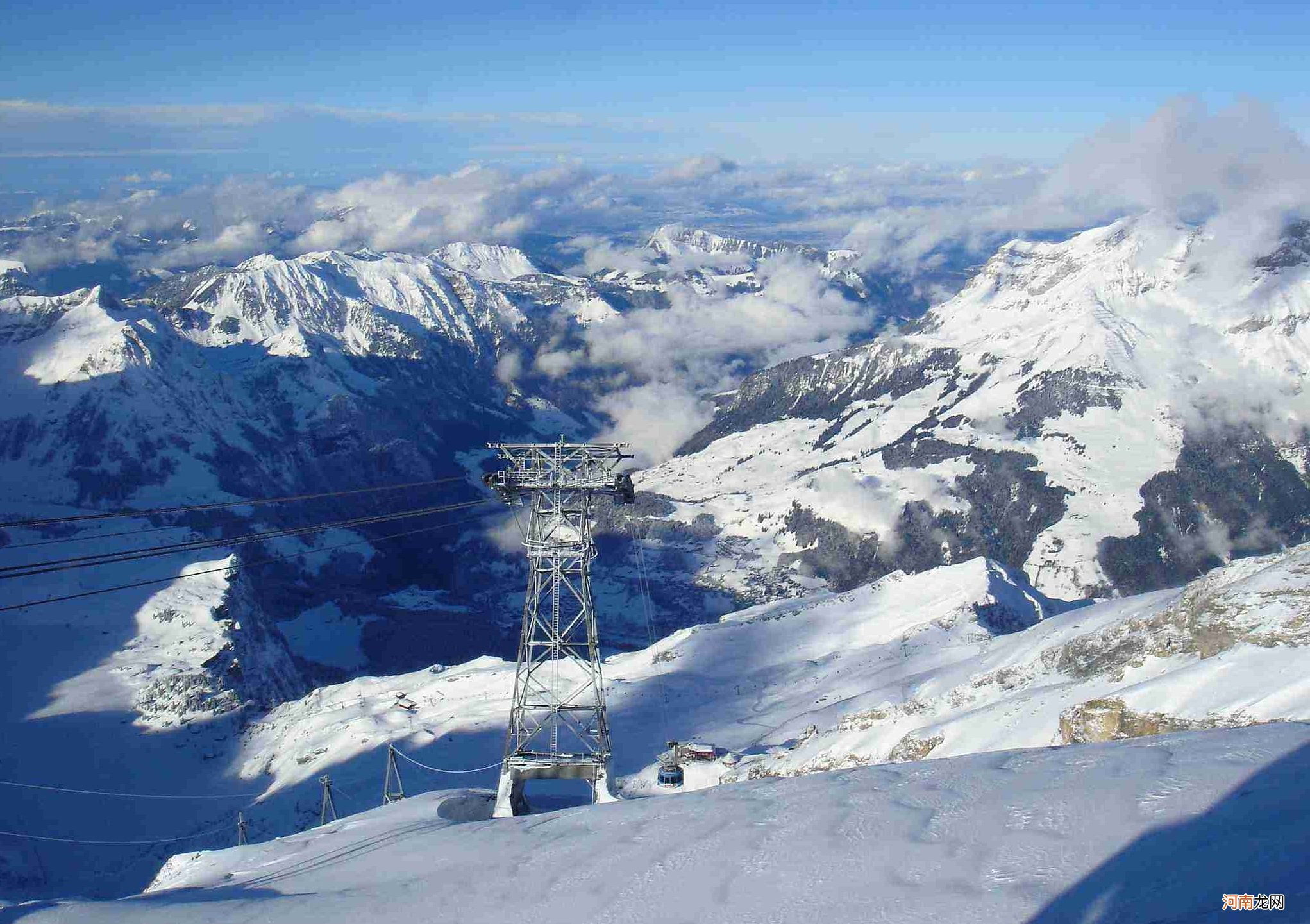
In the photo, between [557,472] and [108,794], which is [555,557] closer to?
[557,472]

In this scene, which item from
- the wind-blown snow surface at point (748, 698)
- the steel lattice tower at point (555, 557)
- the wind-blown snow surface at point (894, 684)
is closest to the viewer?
the wind-blown snow surface at point (894, 684)

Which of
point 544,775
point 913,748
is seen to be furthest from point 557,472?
point 913,748

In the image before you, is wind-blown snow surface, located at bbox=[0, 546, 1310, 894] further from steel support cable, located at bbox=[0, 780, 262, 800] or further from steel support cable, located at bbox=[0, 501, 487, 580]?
steel support cable, located at bbox=[0, 501, 487, 580]

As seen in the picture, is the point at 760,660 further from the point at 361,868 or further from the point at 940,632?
the point at 361,868

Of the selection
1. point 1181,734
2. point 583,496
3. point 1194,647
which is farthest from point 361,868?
point 1194,647

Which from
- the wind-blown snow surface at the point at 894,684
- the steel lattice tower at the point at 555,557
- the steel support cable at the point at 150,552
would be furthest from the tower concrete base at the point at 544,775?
the wind-blown snow surface at the point at 894,684

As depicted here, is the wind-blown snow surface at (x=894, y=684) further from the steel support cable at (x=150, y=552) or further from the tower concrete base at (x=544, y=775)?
the steel support cable at (x=150, y=552)

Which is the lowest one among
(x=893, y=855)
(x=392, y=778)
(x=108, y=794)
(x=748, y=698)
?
(x=108, y=794)

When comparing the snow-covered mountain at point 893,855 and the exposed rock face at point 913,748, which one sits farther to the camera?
the exposed rock face at point 913,748
